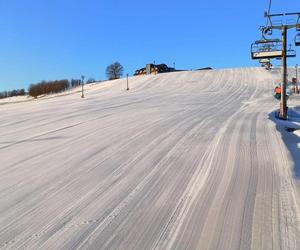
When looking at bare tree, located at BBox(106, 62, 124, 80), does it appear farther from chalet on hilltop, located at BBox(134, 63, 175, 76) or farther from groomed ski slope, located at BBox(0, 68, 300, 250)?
groomed ski slope, located at BBox(0, 68, 300, 250)

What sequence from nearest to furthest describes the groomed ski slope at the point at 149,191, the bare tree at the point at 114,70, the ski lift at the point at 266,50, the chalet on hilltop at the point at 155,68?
the groomed ski slope at the point at 149,191
the ski lift at the point at 266,50
the chalet on hilltop at the point at 155,68
the bare tree at the point at 114,70

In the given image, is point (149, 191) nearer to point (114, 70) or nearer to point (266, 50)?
point (266, 50)

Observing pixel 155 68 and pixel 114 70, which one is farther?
pixel 114 70

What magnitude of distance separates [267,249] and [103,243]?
207 centimetres

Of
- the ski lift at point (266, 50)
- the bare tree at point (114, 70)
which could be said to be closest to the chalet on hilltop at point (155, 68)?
the bare tree at point (114, 70)

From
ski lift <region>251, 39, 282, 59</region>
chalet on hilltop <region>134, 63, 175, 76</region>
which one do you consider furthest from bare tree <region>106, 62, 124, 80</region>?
ski lift <region>251, 39, 282, 59</region>

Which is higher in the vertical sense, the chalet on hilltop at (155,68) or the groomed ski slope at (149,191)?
the chalet on hilltop at (155,68)

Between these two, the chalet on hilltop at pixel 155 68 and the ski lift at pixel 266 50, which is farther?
the chalet on hilltop at pixel 155 68

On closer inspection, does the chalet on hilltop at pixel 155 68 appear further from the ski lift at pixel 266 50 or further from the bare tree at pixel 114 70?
the ski lift at pixel 266 50

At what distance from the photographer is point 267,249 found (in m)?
5.26

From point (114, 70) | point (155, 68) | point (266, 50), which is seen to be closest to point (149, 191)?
point (266, 50)

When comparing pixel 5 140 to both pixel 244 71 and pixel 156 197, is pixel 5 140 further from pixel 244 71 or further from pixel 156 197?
pixel 244 71

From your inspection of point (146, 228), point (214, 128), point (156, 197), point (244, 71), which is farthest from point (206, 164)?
point (244, 71)

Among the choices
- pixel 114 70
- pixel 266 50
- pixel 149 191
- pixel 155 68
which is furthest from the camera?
pixel 114 70
